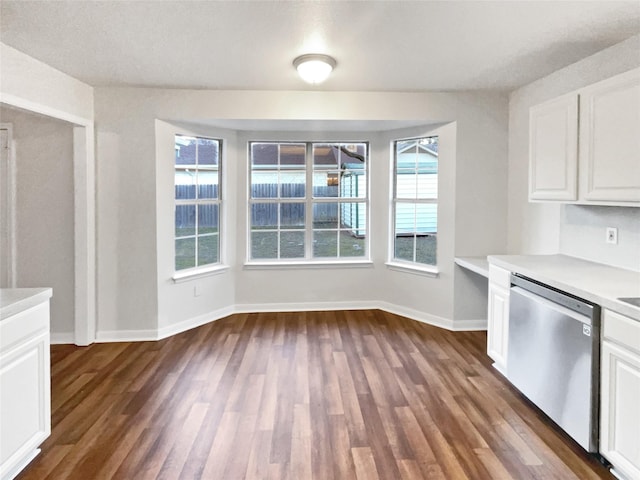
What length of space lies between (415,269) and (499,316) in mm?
1578

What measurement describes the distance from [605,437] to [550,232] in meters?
1.94

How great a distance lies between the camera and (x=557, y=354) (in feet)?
7.57

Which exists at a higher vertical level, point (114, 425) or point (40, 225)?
point (40, 225)

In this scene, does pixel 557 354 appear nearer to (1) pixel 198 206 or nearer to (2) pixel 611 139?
(2) pixel 611 139

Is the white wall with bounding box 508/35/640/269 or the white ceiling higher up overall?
the white ceiling

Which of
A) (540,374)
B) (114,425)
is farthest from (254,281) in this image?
(540,374)

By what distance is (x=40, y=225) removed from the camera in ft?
12.5

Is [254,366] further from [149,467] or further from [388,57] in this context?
[388,57]

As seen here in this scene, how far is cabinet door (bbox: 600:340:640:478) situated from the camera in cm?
182

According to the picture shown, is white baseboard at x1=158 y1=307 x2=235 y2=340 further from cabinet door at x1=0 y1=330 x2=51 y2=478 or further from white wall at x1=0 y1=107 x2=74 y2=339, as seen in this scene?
cabinet door at x1=0 y1=330 x2=51 y2=478

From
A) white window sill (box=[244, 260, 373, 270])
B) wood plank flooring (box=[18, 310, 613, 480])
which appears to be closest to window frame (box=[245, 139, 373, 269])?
white window sill (box=[244, 260, 373, 270])

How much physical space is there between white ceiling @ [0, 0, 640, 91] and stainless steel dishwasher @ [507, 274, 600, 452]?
5.26ft

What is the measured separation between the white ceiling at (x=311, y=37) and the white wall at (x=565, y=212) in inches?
5.0

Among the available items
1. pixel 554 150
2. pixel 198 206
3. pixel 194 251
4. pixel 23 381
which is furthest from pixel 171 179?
pixel 554 150
